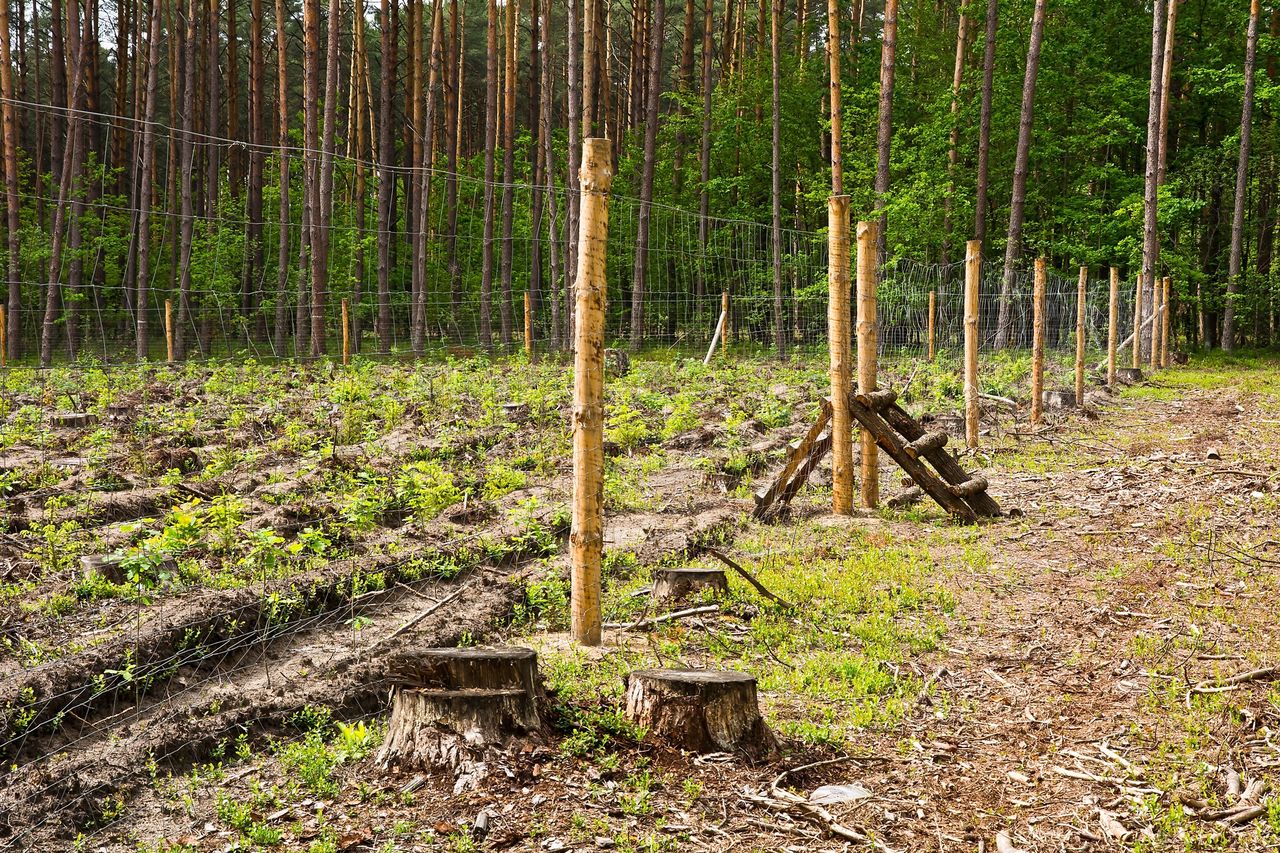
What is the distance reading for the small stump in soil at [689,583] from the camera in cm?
578

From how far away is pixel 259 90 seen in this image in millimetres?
29062

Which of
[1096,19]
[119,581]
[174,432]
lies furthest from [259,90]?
[119,581]

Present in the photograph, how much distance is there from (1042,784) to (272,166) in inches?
1327

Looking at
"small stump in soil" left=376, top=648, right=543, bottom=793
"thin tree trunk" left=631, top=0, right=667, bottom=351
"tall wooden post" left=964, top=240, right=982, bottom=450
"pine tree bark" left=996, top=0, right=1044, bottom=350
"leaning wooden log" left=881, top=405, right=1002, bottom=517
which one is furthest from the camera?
"thin tree trunk" left=631, top=0, right=667, bottom=351

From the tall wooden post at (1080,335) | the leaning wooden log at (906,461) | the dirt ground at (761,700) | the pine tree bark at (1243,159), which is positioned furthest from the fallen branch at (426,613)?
the pine tree bark at (1243,159)

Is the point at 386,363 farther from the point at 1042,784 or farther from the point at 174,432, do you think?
the point at 1042,784

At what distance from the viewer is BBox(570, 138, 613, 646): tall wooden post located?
4738 millimetres

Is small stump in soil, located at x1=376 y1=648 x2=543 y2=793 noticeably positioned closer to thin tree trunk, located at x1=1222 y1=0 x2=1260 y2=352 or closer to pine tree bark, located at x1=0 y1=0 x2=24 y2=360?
pine tree bark, located at x1=0 y1=0 x2=24 y2=360

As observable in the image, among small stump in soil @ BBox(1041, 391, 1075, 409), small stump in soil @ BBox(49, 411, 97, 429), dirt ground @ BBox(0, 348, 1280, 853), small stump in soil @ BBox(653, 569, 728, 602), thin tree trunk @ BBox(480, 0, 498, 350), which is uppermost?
thin tree trunk @ BBox(480, 0, 498, 350)

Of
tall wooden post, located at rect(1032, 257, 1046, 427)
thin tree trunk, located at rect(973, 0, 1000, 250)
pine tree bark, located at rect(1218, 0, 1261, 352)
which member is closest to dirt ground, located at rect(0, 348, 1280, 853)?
tall wooden post, located at rect(1032, 257, 1046, 427)

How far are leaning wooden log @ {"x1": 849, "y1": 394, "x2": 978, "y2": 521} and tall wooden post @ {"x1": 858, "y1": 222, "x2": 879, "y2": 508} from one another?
0.18 metres

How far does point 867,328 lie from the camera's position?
8.02 meters

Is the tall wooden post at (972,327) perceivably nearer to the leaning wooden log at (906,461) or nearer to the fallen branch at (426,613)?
the leaning wooden log at (906,461)

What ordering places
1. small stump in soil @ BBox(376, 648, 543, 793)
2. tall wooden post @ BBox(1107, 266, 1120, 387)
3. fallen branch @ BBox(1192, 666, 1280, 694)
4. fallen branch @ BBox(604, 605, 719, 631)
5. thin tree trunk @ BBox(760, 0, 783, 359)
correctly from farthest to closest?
thin tree trunk @ BBox(760, 0, 783, 359), tall wooden post @ BBox(1107, 266, 1120, 387), fallen branch @ BBox(604, 605, 719, 631), fallen branch @ BBox(1192, 666, 1280, 694), small stump in soil @ BBox(376, 648, 543, 793)
